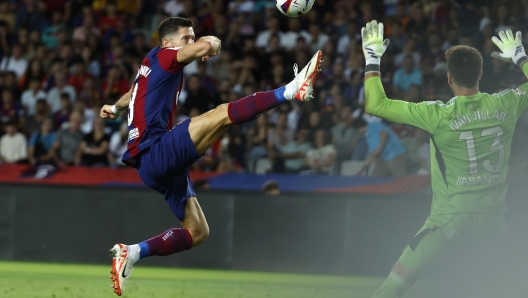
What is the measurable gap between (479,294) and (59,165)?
27.7 ft

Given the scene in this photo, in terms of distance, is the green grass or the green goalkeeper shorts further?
the green grass

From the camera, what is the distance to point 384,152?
1113 centimetres

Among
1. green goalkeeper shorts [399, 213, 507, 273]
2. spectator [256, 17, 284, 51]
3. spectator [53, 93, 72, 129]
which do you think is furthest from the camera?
spectator [256, 17, 284, 51]

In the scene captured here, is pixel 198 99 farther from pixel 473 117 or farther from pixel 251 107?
pixel 473 117

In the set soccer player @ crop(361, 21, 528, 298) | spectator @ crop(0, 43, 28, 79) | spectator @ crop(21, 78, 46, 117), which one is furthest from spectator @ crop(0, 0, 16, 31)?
soccer player @ crop(361, 21, 528, 298)

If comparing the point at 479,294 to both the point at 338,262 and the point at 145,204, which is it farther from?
the point at 145,204

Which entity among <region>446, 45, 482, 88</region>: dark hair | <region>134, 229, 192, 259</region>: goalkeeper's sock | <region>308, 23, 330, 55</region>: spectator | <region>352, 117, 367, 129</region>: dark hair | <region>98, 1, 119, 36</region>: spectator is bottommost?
<region>134, 229, 192, 259</region>: goalkeeper's sock

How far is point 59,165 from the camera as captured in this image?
1229 cm

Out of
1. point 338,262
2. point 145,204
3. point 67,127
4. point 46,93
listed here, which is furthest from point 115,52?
point 338,262

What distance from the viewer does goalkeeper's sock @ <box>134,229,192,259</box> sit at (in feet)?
20.7

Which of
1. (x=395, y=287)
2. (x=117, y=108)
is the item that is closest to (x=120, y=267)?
(x=117, y=108)

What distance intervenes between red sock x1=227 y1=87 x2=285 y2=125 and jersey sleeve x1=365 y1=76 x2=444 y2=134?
3.35 feet

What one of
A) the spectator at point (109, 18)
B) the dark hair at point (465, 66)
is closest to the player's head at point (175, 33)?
the dark hair at point (465, 66)

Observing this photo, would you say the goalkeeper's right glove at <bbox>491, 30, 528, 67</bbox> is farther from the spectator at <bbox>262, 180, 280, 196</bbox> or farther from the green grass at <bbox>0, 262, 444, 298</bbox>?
the spectator at <bbox>262, 180, 280, 196</bbox>
